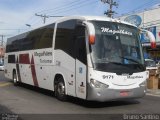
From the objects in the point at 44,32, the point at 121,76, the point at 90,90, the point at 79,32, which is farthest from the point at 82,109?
the point at 44,32

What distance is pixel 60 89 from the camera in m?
14.4

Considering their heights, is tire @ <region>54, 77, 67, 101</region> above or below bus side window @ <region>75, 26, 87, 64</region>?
below

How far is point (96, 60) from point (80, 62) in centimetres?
77

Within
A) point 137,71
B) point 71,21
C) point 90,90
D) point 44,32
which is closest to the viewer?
point 90,90

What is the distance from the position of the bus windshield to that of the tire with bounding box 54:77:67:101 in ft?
8.33

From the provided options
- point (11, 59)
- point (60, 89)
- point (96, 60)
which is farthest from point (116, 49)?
point (11, 59)

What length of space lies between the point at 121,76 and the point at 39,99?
4.30 metres

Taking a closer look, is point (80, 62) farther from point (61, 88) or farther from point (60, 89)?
point (60, 89)

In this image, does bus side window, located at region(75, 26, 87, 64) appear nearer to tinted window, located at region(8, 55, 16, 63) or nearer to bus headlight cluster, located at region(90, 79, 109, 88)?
bus headlight cluster, located at region(90, 79, 109, 88)

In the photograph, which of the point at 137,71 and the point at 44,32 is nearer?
the point at 137,71

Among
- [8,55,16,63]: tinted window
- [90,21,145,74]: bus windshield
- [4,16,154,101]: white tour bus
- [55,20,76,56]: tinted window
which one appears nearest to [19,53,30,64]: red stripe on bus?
[8,55,16,63]: tinted window

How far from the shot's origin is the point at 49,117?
35.0ft

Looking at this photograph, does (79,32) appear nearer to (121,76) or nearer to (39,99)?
(121,76)

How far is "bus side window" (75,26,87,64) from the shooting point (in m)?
12.5
